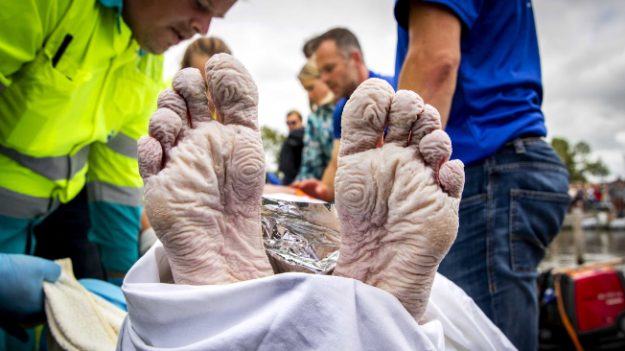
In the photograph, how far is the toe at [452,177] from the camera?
2.30 ft

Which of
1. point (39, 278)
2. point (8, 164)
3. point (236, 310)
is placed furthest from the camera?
point (8, 164)

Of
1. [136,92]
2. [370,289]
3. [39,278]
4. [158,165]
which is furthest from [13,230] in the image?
[370,289]

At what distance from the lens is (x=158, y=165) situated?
2.42 ft

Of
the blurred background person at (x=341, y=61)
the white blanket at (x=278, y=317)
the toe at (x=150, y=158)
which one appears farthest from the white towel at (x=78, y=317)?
the blurred background person at (x=341, y=61)

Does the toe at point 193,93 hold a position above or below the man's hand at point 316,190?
above

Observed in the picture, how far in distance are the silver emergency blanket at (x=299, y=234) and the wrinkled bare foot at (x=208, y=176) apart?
111 mm

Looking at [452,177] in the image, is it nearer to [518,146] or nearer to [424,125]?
[424,125]

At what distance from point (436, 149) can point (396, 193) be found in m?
0.09

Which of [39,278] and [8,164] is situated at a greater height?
[8,164]

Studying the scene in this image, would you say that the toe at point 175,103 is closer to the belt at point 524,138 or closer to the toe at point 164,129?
the toe at point 164,129

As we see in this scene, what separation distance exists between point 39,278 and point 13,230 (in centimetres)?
51

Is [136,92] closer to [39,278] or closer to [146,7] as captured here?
[146,7]

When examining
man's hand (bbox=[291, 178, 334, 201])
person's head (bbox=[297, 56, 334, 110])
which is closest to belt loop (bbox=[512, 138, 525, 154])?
man's hand (bbox=[291, 178, 334, 201])

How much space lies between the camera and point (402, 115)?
0.74 metres
